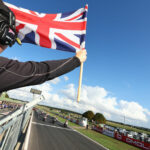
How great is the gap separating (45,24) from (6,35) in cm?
328

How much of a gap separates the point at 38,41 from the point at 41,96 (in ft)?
5.20

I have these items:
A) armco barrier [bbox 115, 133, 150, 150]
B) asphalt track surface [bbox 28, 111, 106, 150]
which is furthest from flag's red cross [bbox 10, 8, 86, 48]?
armco barrier [bbox 115, 133, 150, 150]

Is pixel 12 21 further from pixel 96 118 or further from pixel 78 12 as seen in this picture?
pixel 96 118

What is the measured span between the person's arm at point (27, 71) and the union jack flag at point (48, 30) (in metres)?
2.65

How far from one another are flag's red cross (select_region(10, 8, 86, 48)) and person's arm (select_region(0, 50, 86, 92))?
8.99 feet

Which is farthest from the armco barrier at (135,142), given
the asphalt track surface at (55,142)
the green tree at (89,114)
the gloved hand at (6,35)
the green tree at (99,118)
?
the green tree at (89,114)

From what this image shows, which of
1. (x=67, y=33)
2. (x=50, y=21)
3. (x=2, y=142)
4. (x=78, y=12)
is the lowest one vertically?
(x=2, y=142)

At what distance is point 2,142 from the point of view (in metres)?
2.48

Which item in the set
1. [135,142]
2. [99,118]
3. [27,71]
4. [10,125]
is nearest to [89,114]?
[99,118]

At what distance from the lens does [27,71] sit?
39.5 inches

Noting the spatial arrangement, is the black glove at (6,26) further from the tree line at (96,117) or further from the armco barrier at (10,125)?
the tree line at (96,117)

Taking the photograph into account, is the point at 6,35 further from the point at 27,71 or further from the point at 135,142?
the point at 135,142

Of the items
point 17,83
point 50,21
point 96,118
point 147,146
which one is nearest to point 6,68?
point 17,83

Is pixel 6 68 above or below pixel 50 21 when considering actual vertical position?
below
